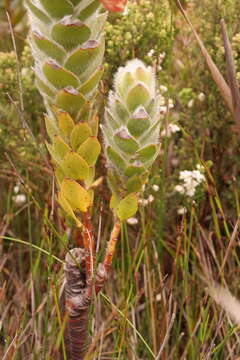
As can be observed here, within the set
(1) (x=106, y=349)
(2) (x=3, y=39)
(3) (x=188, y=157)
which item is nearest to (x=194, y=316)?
(1) (x=106, y=349)

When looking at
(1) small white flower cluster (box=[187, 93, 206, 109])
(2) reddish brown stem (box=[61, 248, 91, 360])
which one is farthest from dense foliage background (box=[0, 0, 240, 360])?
(2) reddish brown stem (box=[61, 248, 91, 360])

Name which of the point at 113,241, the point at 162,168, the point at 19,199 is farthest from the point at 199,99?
the point at 113,241

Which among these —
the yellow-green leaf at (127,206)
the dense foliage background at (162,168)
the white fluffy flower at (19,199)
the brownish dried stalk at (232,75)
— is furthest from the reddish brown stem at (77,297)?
the white fluffy flower at (19,199)

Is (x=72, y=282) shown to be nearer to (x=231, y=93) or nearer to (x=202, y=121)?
(x=231, y=93)

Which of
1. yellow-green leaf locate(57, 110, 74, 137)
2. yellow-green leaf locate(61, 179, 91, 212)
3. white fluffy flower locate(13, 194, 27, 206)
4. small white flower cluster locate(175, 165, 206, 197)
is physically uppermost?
yellow-green leaf locate(57, 110, 74, 137)

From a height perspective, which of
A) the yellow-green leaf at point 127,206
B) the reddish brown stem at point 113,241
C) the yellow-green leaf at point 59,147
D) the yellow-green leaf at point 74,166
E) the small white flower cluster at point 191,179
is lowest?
the small white flower cluster at point 191,179

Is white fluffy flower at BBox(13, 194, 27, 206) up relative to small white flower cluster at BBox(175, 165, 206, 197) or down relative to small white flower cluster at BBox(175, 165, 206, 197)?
up

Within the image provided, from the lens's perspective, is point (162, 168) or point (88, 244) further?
point (162, 168)

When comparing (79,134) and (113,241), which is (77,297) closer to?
(113,241)

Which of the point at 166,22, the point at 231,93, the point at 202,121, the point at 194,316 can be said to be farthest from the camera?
the point at 202,121

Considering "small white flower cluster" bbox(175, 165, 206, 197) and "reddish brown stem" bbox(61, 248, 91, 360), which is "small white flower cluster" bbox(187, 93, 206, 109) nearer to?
"small white flower cluster" bbox(175, 165, 206, 197)

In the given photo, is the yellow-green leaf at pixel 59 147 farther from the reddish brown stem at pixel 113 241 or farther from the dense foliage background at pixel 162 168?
the dense foliage background at pixel 162 168
